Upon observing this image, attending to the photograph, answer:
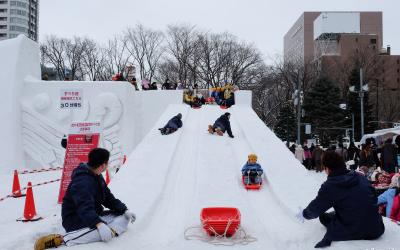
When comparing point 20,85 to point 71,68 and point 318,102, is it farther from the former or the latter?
point 318,102

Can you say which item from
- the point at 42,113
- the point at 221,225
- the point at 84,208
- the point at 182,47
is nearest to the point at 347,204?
the point at 221,225

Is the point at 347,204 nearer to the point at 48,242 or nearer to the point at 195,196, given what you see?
the point at 48,242

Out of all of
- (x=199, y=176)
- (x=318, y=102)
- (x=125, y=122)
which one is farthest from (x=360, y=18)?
(x=199, y=176)

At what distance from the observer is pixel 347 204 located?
395 centimetres

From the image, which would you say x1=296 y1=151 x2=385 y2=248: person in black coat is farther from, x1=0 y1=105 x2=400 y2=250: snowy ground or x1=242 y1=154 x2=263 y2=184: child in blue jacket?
x1=242 y1=154 x2=263 y2=184: child in blue jacket

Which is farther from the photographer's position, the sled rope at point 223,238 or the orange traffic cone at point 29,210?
the orange traffic cone at point 29,210

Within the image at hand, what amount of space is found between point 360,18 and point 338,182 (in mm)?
75027

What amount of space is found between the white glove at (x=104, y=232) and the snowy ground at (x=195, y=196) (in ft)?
0.35

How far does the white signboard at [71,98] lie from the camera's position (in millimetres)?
15344

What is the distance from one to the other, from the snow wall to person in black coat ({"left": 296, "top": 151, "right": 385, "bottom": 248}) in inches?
457

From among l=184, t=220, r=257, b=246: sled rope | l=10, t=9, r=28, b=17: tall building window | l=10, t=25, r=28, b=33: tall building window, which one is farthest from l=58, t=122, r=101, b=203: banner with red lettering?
l=10, t=9, r=28, b=17: tall building window

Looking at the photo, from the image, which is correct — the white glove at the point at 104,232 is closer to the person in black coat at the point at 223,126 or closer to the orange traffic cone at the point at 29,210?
the orange traffic cone at the point at 29,210

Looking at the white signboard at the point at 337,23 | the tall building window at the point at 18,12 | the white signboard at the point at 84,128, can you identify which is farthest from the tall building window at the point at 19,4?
the white signboard at the point at 84,128

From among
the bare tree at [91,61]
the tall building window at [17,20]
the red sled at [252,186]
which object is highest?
the tall building window at [17,20]
